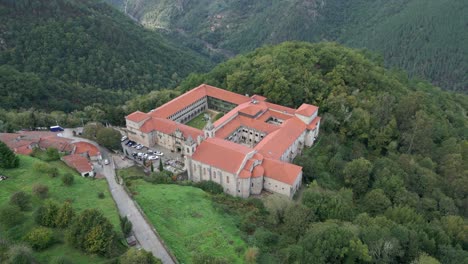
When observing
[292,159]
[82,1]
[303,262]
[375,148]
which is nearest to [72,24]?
[82,1]

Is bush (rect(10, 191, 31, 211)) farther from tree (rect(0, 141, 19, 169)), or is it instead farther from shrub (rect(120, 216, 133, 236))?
shrub (rect(120, 216, 133, 236))

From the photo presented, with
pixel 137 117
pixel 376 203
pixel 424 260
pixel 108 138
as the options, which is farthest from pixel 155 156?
pixel 424 260

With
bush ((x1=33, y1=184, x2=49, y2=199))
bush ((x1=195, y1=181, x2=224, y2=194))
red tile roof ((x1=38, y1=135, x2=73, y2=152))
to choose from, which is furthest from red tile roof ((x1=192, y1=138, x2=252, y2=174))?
bush ((x1=33, y1=184, x2=49, y2=199))

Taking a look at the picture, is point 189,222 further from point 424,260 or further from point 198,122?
point 198,122

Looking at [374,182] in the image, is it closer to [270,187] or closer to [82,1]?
[270,187]

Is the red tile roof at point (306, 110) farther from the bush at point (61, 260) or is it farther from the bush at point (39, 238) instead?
the bush at point (61, 260)
